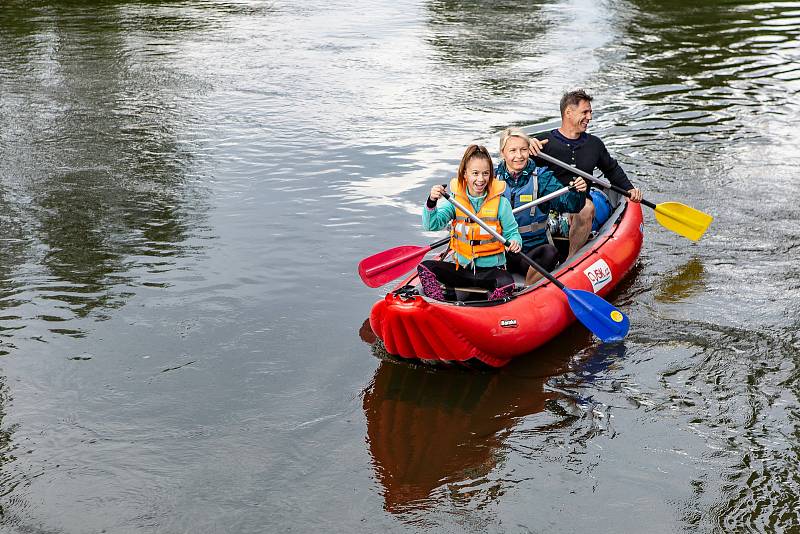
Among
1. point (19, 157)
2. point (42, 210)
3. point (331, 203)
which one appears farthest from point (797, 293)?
point (19, 157)

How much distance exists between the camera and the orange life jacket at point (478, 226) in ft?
20.8

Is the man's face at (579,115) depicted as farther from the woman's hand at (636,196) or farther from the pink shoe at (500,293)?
the pink shoe at (500,293)

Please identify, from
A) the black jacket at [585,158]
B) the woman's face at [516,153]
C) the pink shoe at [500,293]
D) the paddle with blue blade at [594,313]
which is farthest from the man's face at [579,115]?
the pink shoe at [500,293]

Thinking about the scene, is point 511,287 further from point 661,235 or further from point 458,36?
point 458,36

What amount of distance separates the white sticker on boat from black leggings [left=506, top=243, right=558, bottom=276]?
249 millimetres

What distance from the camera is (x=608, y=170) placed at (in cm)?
789

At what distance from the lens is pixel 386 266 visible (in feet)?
22.7

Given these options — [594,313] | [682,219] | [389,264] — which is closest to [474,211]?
[389,264]

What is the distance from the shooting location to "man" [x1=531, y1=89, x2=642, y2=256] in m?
7.49

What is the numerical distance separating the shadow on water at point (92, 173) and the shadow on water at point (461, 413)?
2385 millimetres

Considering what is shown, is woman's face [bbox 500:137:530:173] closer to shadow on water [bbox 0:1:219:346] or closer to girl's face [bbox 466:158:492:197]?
girl's face [bbox 466:158:492:197]

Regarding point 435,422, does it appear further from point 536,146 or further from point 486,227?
point 536,146

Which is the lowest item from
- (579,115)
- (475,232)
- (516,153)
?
(475,232)

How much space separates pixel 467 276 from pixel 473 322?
55 cm
